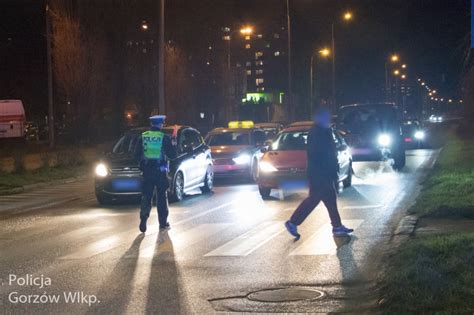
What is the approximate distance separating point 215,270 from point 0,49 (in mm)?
53215

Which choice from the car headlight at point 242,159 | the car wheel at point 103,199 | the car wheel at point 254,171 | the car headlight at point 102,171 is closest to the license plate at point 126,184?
the car headlight at point 102,171

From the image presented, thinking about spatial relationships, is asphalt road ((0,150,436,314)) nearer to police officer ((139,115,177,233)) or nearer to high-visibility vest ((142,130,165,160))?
police officer ((139,115,177,233))

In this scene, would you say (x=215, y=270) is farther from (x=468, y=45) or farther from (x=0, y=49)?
(x=0, y=49)

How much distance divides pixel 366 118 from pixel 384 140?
136 centimetres

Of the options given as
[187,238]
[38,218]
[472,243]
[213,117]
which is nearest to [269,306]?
[472,243]

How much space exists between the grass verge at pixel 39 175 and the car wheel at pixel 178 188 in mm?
5791

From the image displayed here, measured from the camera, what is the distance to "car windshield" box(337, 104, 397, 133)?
26219mm

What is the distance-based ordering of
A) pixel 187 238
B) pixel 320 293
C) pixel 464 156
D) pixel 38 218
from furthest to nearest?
1. pixel 464 156
2. pixel 38 218
3. pixel 187 238
4. pixel 320 293

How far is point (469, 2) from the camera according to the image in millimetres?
13680

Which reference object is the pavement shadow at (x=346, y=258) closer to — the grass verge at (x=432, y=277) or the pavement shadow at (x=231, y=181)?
the grass verge at (x=432, y=277)

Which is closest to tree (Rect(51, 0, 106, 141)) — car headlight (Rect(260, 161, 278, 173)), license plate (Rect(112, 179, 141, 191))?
license plate (Rect(112, 179, 141, 191))

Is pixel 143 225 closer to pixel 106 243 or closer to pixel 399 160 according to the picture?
pixel 106 243

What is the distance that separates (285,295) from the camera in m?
8.11

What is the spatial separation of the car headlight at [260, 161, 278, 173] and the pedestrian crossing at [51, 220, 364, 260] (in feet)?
12.8
